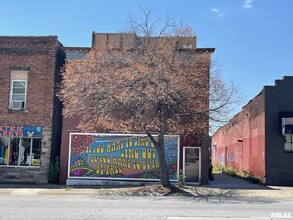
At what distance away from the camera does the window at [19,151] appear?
78.7 feet

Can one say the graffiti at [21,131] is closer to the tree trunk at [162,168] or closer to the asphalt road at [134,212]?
the tree trunk at [162,168]

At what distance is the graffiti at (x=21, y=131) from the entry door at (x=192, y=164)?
886cm

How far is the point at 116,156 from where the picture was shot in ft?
77.6

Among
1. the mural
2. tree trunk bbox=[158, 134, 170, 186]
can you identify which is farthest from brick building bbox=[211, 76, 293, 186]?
the mural

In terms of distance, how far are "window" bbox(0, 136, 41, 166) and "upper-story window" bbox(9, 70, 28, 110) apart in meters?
2.13

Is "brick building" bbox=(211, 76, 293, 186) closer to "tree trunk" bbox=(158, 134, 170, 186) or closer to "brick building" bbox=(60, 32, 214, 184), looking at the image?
"brick building" bbox=(60, 32, 214, 184)

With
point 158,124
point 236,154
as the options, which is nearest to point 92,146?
point 158,124

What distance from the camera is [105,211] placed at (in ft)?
38.2

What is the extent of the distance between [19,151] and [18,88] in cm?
386

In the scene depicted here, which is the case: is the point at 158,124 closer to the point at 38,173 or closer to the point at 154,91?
the point at 154,91

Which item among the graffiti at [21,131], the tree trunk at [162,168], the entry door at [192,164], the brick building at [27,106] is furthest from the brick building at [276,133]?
the graffiti at [21,131]

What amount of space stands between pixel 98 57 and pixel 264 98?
1047cm

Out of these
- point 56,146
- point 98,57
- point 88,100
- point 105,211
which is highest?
point 98,57

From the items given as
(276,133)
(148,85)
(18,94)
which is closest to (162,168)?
(148,85)
